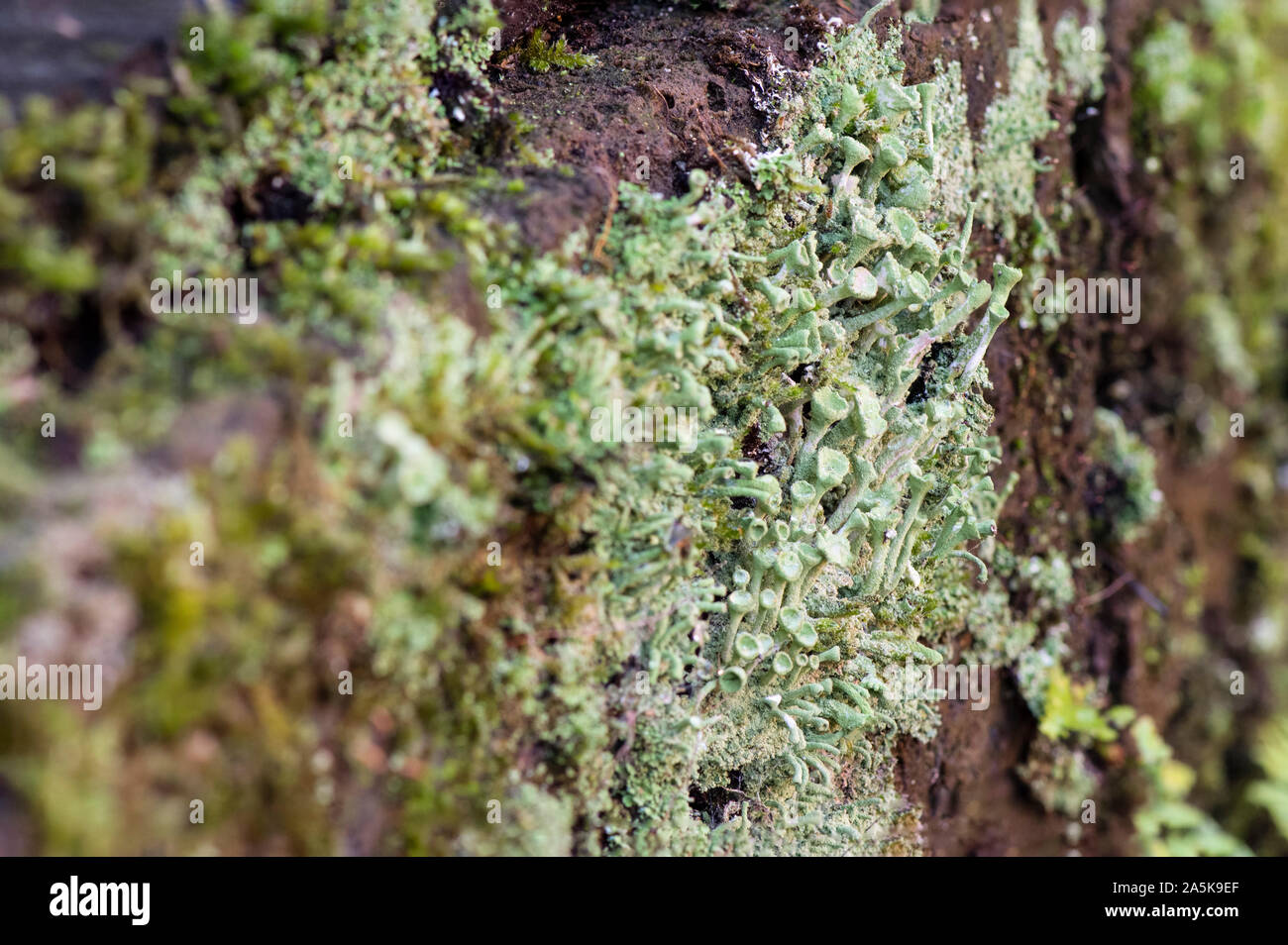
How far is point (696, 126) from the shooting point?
2973 mm

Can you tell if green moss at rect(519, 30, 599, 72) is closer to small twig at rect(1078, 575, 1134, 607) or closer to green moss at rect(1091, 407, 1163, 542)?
green moss at rect(1091, 407, 1163, 542)

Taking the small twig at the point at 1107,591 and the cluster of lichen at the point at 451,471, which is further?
the small twig at the point at 1107,591

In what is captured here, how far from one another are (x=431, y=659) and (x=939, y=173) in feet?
8.84

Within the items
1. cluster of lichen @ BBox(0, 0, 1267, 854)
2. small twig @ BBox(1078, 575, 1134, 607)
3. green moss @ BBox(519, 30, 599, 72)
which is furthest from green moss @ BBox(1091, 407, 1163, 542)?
green moss @ BBox(519, 30, 599, 72)

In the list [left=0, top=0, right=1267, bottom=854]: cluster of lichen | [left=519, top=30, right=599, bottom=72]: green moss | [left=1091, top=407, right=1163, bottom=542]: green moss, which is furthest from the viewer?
[left=1091, top=407, right=1163, bottom=542]: green moss

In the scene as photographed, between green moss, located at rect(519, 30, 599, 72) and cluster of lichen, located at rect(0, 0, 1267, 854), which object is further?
green moss, located at rect(519, 30, 599, 72)

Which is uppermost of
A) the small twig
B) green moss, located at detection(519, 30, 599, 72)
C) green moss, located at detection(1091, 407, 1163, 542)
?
green moss, located at detection(519, 30, 599, 72)

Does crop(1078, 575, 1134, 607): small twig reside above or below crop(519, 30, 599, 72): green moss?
below

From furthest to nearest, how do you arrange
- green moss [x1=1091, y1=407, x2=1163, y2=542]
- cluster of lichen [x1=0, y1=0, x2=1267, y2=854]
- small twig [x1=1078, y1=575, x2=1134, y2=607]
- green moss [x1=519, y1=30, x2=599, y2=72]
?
1. green moss [x1=1091, y1=407, x2=1163, y2=542]
2. small twig [x1=1078, y1=575, x2=1134, y2=607]
3. green moss [x1=519, y1=30, x2=599, y2=72]
4. cluster of lichen [x1=0, y1=0, x2=1267, y2=854]

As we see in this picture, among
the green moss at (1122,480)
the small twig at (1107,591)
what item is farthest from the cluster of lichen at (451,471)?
the green moss at (1122,480)

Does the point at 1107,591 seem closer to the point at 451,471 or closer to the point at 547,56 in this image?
the point at 547,56

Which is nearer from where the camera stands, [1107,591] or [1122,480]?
[1107,591]

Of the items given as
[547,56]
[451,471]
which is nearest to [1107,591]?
[547,56]

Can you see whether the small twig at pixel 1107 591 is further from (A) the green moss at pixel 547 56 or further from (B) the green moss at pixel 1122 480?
(A) the green moss at pixel 547 56
